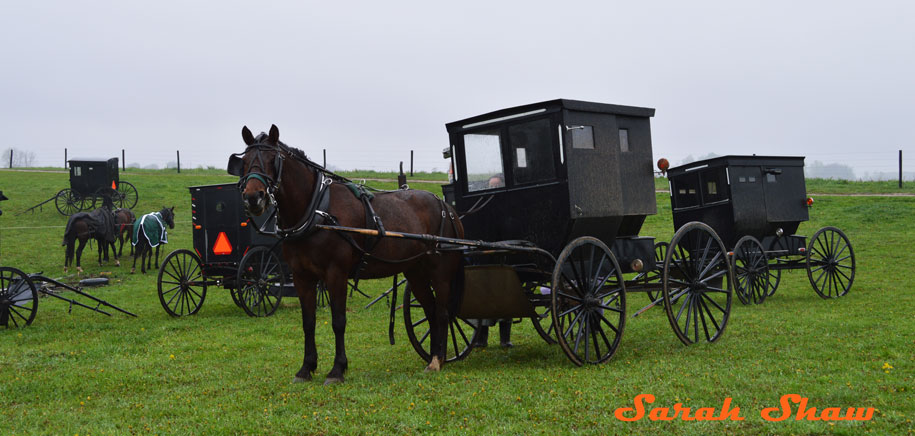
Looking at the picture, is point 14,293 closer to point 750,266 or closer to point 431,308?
point 431,308

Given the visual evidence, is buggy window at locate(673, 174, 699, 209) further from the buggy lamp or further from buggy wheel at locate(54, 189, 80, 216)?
buggy wheel at locate(54, 189, 80, 216)

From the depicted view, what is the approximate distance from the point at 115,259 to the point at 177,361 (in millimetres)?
13762

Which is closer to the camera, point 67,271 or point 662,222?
point 67,271

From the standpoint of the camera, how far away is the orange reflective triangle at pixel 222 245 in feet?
42.9

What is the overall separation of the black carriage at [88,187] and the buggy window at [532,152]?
25.2m

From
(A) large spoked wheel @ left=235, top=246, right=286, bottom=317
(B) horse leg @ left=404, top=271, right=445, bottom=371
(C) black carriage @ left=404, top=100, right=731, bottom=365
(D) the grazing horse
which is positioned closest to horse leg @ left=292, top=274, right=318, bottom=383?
(D) the grazing horse

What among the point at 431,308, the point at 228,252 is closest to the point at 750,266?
the point at 431,308

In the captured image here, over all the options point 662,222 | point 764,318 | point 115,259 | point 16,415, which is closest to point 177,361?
point 16,415

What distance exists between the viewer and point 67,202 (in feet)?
94.8

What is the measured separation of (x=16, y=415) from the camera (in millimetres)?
6086

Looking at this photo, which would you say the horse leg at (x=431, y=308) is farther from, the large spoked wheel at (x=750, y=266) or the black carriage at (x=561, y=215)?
the large spoked wheel at (x=750, y=266)

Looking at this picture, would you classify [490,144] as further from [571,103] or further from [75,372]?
[75,372]

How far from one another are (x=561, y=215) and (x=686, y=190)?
708 cm
